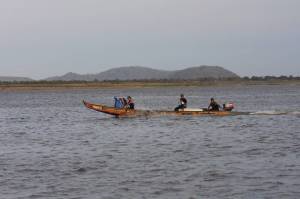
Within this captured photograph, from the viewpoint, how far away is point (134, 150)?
2556cm

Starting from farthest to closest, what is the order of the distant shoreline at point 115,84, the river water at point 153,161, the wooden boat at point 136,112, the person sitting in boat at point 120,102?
the distant shoreline at point 115,84 → the person sitting in boat at point 120,102 → the wooden boat at point 136,112 → the river water at point 153,161

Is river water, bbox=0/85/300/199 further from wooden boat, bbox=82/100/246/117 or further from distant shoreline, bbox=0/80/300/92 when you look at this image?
distant shoreline, bbox=0/80/300/92

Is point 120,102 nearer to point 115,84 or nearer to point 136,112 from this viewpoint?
point 136,112

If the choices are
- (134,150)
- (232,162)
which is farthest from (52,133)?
(232,162)

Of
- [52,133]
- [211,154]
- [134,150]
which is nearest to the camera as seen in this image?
[211,154]

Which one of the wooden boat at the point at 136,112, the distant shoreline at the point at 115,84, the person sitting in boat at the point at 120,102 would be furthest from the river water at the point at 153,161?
the distant shoreline at the point at 115,84

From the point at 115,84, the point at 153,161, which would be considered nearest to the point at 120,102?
the point at 153,161

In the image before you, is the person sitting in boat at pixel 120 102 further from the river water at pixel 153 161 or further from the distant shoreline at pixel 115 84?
the distant shoreline at pixel 115 84

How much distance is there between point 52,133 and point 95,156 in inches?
461

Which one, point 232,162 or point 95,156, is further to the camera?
point 95,156

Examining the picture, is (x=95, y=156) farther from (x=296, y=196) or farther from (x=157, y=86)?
(x=157, y=86)

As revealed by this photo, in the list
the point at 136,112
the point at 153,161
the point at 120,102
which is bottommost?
the point at 153,161

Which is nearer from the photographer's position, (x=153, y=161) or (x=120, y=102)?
(x=153, y=161)

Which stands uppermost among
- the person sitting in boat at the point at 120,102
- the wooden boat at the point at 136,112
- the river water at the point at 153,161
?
the person sitting in boat at the point at 120,102
